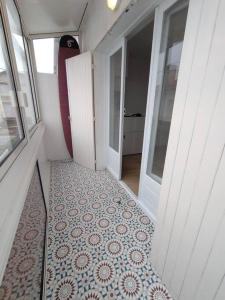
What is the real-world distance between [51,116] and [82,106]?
0.93m

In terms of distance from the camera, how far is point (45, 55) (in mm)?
2887

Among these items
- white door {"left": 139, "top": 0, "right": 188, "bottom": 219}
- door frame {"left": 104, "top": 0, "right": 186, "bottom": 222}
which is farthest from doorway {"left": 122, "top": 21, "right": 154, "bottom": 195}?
white door {"left": 139, "top": 0, "right": 188, "bottom": 219}

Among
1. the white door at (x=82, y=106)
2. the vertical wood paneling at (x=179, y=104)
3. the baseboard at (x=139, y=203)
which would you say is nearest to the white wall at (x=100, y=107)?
the white door at (x=82, y=106)

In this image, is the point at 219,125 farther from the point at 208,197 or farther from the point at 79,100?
the point at 79,100

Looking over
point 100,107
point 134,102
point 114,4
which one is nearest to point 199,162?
point 114,4

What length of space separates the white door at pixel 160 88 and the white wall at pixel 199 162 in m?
0.62

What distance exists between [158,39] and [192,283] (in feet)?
6.19

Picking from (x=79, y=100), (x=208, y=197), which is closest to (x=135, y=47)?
(x=79, y=100)

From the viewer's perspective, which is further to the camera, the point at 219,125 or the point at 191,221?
the point at 191,221

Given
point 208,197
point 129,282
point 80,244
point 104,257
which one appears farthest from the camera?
point 80,244

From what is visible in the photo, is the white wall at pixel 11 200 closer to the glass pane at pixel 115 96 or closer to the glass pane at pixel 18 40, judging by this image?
the glass pane at pixel 18 40

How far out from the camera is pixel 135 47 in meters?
3.04

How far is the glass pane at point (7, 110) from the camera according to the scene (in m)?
1.13

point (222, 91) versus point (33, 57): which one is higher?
point (33, 57)
